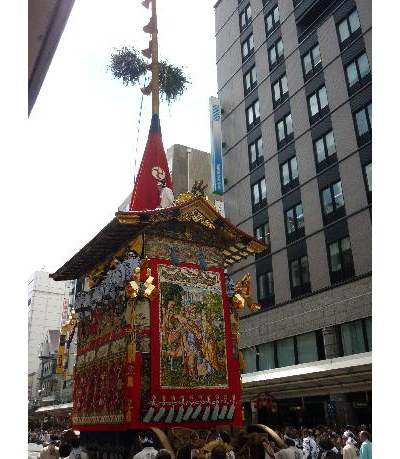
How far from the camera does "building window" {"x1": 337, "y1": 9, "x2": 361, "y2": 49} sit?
1066 inches

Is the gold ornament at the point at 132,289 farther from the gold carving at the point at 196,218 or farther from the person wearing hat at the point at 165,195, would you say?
the person wearing hat at the point at 165,195

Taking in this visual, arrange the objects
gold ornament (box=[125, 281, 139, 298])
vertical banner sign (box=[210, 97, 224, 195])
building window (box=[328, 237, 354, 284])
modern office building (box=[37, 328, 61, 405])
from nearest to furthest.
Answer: gold ornament (box=[125, 281, 139, 298]), building window (box=[328, 237, 354, 284]), vertical banner sign (box=[210, 97, 224, 195]), modern office building (box=[37, 328, 61, 405])

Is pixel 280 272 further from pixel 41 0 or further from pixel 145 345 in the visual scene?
pixel 41 0

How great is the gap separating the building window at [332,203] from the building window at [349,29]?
9.27 metres

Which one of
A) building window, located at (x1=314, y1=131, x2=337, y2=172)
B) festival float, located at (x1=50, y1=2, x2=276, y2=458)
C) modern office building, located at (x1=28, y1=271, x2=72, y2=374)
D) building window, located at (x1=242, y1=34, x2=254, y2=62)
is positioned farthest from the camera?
modern office building, located at (x1=28, y1=271, x2=72, y2=374)

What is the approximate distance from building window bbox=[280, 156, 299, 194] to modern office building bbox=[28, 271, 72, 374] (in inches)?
2233

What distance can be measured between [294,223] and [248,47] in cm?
1764

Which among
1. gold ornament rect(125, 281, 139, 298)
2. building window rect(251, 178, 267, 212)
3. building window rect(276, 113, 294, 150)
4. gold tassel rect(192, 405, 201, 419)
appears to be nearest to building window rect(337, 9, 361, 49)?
building window rect(276, 113, 294, 150)

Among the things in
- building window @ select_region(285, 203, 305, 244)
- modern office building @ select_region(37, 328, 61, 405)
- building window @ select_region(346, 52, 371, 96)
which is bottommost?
modern office building @ select_region(37, 328, 61, 405)

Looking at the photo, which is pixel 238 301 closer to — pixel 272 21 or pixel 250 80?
pixel 250 80

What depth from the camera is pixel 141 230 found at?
40.5 ft

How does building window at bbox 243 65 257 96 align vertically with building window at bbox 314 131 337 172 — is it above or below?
above

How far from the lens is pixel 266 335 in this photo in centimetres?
2919

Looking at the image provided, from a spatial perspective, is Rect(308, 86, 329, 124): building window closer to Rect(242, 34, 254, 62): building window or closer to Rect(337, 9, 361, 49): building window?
Rect(337, 9, 361, 49): building window
